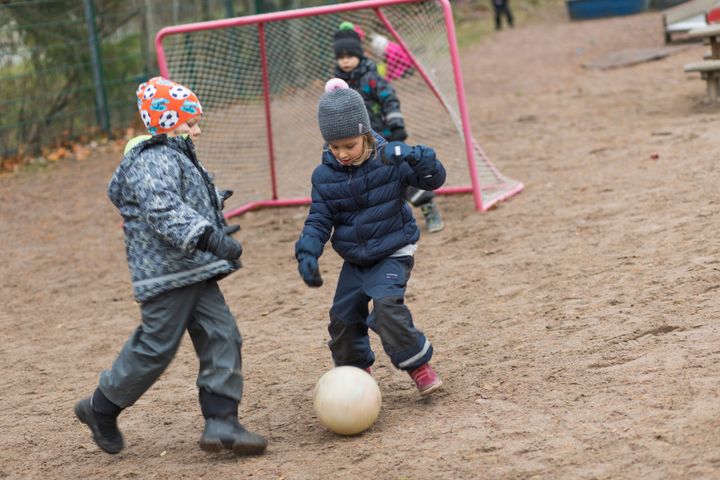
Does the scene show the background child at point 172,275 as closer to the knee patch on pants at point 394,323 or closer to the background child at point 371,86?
the knee patch on pants at point 394,323

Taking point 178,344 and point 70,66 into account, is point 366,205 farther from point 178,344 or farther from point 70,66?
point 70,66

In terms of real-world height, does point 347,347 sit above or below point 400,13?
below

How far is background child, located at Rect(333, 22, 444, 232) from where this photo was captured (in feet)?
26.8

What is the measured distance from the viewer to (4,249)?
961cm

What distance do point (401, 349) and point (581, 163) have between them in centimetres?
548

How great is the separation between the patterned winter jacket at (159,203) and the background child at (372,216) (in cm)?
49

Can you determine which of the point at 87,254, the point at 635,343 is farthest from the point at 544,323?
the point at 87,254

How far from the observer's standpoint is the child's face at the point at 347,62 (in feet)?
26.8

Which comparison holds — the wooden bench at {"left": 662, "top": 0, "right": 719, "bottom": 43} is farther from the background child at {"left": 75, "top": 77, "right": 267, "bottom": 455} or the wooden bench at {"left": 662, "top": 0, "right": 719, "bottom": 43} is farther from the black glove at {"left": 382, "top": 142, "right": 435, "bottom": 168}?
the background child at {"left": 75, "top": 77, "right": 267, "bottom": 455}

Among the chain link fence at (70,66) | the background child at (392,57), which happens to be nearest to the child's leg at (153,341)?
the background child at (392,57)

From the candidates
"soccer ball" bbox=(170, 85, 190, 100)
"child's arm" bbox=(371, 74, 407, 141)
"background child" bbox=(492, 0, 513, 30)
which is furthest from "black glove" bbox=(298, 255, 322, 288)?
"background child" bbox=(492, 0, 513, 30)

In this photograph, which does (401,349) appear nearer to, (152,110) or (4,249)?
(152,110)

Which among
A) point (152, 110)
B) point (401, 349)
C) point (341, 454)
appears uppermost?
point (152, 110)

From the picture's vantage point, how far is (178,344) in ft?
15.0
